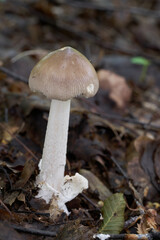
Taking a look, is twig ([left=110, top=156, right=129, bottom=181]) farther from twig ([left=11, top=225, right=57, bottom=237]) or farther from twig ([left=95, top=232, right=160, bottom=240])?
twig ([left=11, top=225, right=57, bottom=237])

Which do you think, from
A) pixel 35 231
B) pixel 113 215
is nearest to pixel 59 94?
pixel 35 231

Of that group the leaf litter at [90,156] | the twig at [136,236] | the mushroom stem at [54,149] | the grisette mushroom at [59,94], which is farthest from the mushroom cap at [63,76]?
the twig at [136,236]

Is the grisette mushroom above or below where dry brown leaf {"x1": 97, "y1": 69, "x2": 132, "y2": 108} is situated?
Result: above

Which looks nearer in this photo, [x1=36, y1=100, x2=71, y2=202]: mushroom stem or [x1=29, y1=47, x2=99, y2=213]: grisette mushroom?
[x1=29, y1=47, x2=99, y2=213]: grisette mushroom

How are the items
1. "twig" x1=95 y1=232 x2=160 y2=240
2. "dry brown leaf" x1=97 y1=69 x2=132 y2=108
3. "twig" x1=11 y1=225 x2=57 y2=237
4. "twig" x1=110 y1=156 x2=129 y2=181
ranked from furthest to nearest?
"dry brown leaf" x1=97 y1=69 x2=132 y2=108 → "twig" x1=110 y1=156 x2=129 y2=181 → "twig" x1=95 y1=232 x2=160 y2=240 → "twig" x1=11 y1=225 x2=57 y2=237

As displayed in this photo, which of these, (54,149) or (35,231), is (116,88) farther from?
(35,231)

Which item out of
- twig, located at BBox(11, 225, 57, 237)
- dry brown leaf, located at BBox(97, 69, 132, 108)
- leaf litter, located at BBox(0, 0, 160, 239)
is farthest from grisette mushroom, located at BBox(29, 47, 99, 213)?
dry brown leaf, located at BBox(97, 69, 132, 108)

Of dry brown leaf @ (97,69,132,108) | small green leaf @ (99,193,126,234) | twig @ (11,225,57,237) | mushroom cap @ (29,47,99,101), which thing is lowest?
dry brown leaf @ (97,69,132,108)
